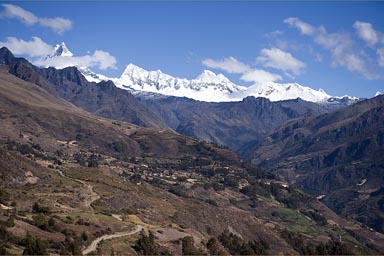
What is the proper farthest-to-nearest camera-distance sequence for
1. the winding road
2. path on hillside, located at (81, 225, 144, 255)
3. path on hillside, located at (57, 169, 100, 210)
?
path on hillside, located at (57, 169, 100, 210) → the winding road → path on hillside, located at (81, 225, 144, 255)

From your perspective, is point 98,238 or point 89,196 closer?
point 98,238

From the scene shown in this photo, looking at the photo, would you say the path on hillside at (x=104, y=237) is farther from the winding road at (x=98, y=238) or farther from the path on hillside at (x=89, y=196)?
the path on hillside at (x=89, y=196)

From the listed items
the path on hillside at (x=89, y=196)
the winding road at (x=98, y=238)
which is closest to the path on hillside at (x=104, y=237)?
the winding road at (x=98, y=238)

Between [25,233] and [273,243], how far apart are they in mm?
106350

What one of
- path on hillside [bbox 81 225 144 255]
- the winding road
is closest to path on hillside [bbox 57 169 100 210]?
the winding road

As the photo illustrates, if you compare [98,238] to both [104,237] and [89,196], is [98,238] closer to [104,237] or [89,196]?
[104,237]

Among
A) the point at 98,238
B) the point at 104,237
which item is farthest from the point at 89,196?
the point at 98,238

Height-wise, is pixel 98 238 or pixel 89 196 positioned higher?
pixel 89 196

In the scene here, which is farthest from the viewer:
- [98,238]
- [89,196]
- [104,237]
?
[89,196]

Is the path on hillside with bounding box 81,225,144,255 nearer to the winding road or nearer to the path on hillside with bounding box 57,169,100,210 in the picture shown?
the winding road

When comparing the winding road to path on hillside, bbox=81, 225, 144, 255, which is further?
the winding road

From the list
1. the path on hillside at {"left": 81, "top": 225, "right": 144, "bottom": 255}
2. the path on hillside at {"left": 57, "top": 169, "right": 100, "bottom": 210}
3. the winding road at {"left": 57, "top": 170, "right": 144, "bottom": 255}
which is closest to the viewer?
the path on hillside at {"left": 81, "top": 225, "right": 144, "bottom": 255}

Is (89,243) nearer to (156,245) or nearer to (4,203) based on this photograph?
(156,245)

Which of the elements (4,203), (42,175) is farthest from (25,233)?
(42,175)
